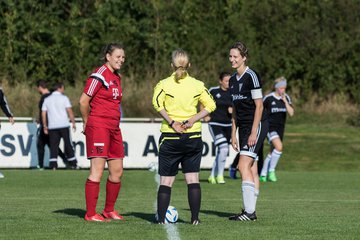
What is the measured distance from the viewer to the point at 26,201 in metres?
15.2

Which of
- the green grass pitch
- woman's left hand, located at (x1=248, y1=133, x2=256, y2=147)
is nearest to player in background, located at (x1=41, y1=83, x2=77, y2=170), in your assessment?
the green grass pitch

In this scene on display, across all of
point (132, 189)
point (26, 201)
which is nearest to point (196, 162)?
point (26, 201)

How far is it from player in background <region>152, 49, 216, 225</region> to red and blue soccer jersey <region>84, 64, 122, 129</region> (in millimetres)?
678

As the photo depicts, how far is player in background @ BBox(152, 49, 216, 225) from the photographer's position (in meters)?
11.6

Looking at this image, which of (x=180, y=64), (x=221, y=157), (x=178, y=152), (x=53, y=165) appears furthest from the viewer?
(x=53, y=165)

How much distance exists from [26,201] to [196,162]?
4159 millimetres

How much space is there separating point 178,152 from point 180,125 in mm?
338

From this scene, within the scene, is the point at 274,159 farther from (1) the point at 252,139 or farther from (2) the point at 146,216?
(1) the point at 252,139

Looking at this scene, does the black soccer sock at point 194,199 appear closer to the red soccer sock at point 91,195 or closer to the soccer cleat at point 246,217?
the soccer cleat at point 246,217

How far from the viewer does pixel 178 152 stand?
11758 mm

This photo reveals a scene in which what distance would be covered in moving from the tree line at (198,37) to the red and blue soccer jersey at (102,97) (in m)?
25.1

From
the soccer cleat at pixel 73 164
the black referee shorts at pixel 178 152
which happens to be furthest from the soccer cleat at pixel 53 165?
the black referee shorts at pixel 178 152

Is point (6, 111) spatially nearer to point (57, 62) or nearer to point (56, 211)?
point (56, 211)

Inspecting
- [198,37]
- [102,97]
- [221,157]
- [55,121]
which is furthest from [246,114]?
[198,37]
